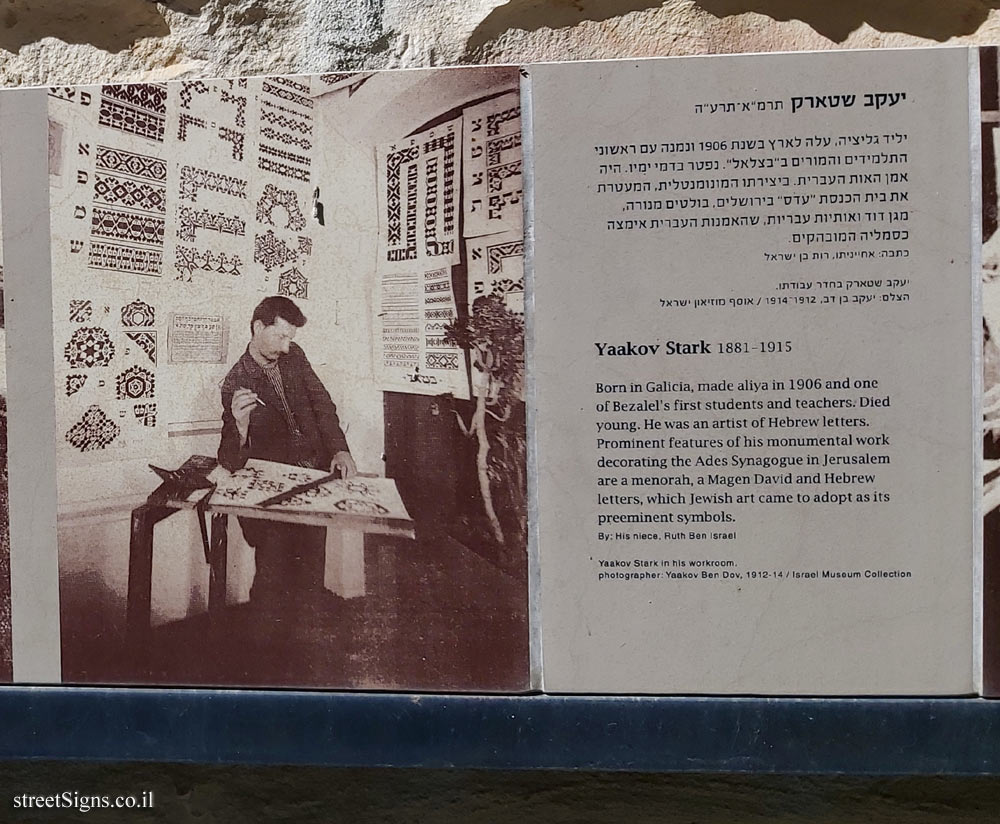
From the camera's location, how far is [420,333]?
2.14m

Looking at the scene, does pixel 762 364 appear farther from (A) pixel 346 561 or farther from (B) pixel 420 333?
(A) pixel 346 561

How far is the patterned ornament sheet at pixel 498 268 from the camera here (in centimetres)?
212

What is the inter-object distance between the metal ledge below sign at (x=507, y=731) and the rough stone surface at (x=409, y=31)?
1634 mm

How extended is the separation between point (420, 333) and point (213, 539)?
2.41ft

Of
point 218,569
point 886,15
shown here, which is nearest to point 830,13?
point 886,15

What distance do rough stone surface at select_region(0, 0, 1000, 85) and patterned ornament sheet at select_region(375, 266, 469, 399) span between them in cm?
63

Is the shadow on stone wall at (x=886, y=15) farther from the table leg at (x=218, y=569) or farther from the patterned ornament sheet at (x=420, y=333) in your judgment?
the table leg at (x=218, y=569)

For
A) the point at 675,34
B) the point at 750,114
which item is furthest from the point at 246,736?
the point at 675,34

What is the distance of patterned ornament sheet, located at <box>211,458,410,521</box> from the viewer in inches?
85.6

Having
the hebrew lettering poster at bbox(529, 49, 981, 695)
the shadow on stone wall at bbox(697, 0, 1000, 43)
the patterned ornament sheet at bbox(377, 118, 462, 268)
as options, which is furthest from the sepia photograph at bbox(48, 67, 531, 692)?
the shadow on stone wall at bbox(697, 0, 1000, 43)

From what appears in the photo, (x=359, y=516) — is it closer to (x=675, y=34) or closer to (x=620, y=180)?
(x=620, y=180)

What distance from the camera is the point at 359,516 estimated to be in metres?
2.18

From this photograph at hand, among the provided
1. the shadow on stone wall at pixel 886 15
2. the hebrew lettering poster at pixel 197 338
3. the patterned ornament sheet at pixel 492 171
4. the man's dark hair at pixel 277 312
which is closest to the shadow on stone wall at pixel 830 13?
the shadow on stone wall at pixel 886 15

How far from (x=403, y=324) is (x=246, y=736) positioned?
1101 mm
